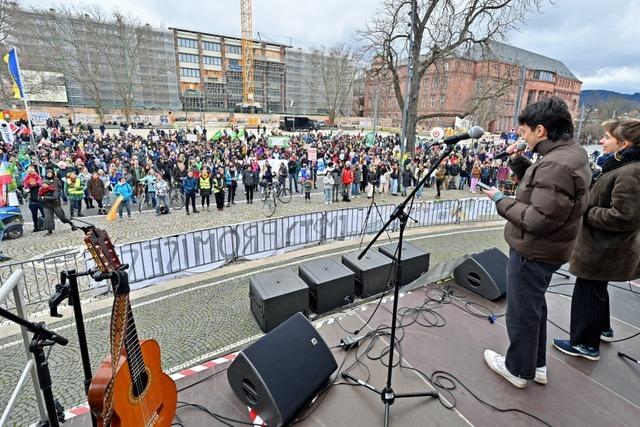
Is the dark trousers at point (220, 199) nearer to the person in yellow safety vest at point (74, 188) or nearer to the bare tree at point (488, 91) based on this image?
the person in yellow safety vest at point (74, 188)

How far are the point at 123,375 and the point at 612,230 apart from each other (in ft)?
14.0

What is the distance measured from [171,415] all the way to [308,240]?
6.61 meters

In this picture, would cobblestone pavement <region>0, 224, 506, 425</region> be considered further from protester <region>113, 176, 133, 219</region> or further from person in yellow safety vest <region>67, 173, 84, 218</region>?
person in yellow safety vest <region>67, 173, 84, 218</region>

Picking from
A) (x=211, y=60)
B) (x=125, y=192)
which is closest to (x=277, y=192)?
(x=125, y=192)

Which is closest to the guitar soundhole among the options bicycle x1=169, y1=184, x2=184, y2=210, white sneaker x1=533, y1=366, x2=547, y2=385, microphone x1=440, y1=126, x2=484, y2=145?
microphone x1=440, y1=126, x2=484, y2=145

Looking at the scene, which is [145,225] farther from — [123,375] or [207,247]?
[123,375]

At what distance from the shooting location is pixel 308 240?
9.20 metres

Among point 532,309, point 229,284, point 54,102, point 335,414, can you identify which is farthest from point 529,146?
point 54,102

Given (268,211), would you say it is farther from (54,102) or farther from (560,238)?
(54,102)

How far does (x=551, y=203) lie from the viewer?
2357mm

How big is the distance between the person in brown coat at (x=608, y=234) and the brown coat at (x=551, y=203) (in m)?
0.81

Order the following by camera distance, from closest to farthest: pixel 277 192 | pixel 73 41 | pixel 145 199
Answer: pixel 145 199
pixel 277 192
pixel 73 41

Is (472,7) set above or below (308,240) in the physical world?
above

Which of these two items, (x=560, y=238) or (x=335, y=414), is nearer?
(x=560, y=238)
